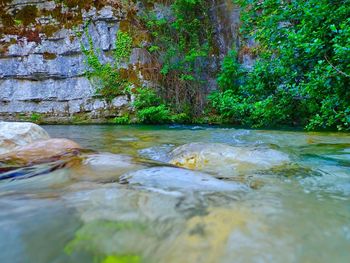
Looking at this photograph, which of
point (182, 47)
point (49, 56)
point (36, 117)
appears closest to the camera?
point (182, 47)

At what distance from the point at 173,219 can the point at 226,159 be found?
4.24ft

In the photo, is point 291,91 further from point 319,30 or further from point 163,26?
point 163,26

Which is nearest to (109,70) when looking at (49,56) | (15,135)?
(49,56)

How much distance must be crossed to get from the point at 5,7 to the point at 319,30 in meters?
9.92

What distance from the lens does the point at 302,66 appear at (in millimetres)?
5023

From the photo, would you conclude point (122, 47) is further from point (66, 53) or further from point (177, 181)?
point (177, 181)

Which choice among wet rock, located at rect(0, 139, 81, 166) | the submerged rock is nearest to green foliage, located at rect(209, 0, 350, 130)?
the submerged rock

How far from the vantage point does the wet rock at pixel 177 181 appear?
63.6 inches

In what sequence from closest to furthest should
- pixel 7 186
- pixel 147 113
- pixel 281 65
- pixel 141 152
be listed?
1. pixel 7 186
2. pixel 141 152
3. pixel 281 65
4. pixel 147 113

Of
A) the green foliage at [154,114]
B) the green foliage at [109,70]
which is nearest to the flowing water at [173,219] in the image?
the green foliage at [154,114]

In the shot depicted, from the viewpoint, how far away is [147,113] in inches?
325

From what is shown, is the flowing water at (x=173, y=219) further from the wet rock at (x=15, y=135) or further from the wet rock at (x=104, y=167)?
the wet rock at (x=15, y=135)

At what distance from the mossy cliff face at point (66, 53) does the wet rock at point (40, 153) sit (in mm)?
6242

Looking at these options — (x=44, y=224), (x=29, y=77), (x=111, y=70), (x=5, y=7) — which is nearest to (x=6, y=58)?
(x=29, y=77)
